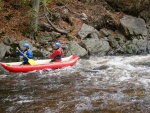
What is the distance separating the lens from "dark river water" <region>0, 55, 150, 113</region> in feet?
20.7

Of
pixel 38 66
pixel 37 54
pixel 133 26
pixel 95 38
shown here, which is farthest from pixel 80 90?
pixel 133 26

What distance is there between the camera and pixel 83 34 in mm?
Result: 15742

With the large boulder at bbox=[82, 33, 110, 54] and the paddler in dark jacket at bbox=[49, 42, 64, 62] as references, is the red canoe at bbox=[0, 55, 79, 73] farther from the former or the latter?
the large boulder at bbox=[82, 33, 110, 54]

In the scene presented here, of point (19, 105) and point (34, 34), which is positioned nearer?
point (19, 105)

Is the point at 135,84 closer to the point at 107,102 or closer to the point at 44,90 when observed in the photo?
the point at 107,102

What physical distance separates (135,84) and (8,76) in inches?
183

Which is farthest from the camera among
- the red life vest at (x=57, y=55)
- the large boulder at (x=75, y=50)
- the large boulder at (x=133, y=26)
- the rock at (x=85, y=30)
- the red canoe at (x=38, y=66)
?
the large boulder at (x=133, y=26)

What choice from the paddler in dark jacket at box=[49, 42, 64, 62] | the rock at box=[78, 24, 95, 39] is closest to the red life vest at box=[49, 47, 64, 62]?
the paddler in dark jacket at box=[49, 42, 64, 62]

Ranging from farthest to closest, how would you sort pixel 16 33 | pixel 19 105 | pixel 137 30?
pixel 137 30, pixel 16 33, pixel 19 105

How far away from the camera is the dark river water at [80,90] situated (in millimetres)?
6312

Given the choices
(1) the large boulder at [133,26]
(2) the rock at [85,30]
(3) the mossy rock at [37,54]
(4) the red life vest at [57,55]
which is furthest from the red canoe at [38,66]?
(1) the large boulder at [133,26]

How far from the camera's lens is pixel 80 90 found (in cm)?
779

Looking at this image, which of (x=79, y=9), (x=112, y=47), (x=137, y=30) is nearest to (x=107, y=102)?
(x=112, y=47)

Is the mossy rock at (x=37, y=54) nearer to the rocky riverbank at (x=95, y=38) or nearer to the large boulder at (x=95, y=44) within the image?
the rocky riverbank at (x=95, y=38)
